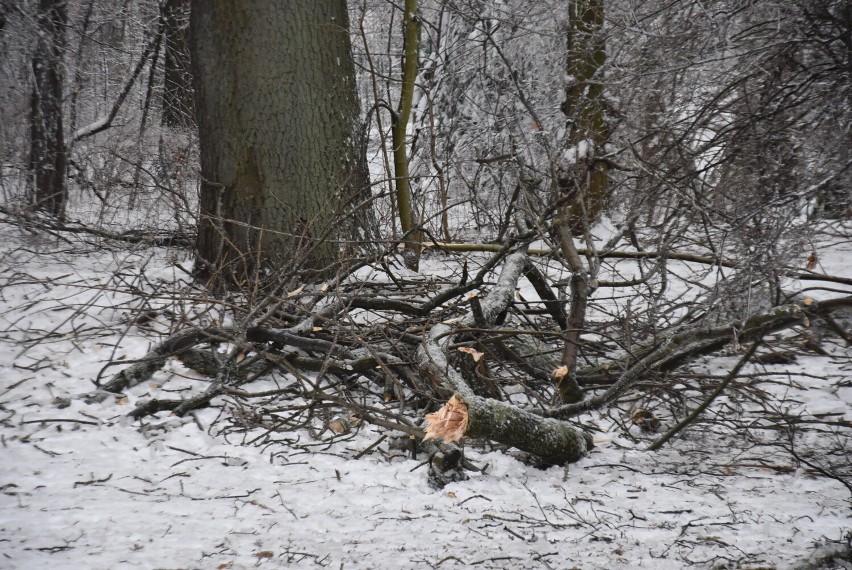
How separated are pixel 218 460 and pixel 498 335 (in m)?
1.56

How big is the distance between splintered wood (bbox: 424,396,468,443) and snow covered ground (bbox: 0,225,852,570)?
0.84ft

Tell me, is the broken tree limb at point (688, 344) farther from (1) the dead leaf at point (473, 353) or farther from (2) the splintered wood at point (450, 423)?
(2) the splintered wood at point (450, 423)

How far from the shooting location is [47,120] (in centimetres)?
718

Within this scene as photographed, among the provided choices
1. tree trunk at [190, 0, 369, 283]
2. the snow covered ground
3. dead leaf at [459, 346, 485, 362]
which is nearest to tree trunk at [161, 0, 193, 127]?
tree trunk at [190, 0, 369, 283]

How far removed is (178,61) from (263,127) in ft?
18.2

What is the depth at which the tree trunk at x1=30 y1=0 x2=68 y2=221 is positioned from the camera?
6.96m

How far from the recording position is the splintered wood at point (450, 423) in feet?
7.80

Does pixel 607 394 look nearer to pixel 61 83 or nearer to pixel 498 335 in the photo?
pixel 498 335

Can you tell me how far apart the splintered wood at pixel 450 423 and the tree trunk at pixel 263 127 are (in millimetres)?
2619

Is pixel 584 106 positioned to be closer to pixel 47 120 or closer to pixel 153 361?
pixel 153 361

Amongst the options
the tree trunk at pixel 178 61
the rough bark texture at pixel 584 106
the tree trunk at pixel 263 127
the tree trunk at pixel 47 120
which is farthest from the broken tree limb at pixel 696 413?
the tree trunk at pixel 178 61

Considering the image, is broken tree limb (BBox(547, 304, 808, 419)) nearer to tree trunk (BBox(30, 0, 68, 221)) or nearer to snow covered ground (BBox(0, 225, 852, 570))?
snow covered ground (BBox(0, 225, 852, 570))

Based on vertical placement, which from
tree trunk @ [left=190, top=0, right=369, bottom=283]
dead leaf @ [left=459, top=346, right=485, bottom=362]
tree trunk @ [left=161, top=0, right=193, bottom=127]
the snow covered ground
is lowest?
the snow covered ground

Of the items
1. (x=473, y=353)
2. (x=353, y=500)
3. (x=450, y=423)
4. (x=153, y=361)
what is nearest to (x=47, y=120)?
(x=153, y=361)
